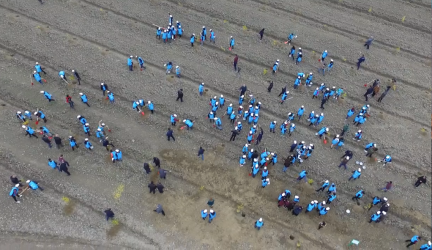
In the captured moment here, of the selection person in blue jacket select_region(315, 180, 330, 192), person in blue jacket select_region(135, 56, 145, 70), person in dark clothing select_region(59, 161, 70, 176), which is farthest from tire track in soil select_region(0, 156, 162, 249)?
person in blue jacket select_region(135, 56, 145, 70)

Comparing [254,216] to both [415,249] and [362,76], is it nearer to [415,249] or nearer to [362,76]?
[415,249]

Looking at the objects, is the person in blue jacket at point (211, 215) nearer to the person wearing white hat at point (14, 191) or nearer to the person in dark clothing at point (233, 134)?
the person in dark clothing at point (233, 134)

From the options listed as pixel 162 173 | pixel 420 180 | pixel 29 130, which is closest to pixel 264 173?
pixel 162 173

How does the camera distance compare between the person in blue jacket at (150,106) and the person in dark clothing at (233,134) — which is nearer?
the person in dark clothing at (233,134)

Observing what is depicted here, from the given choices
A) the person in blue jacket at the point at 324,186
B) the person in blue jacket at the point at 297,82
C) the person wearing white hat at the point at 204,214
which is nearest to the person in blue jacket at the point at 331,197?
the person in blue jacket at the point at 324,186

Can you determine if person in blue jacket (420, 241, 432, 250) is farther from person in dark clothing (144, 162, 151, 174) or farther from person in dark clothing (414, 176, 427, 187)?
person in dark clothing (144, 162, 151, 174)

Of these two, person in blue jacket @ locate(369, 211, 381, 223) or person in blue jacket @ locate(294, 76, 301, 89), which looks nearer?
person in blue jacket @ locate(369, 211, 381, 223)

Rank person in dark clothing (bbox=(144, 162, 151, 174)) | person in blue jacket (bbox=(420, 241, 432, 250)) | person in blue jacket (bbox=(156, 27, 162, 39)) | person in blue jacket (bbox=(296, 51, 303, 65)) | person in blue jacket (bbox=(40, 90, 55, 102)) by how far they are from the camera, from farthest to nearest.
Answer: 1. person in blue jacket (bbox=(156, 27, 162, 39))
2. person in blue jacket (bbox=(296, 51, 303, 65))
3. person in blue jacket (bbox=(40, 90, 55, 102))
4. person in dark clothing (bbox=(144, 162, 151, 174))
5. person in blue jacket (bbox=(420, 241, 432, 250))

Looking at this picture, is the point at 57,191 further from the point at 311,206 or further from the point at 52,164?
the point at 311,206

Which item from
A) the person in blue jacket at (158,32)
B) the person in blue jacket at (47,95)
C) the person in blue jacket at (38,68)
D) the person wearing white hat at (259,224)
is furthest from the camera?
the person in blue jacket at (158,32)

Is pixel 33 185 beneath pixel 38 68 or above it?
beneath
